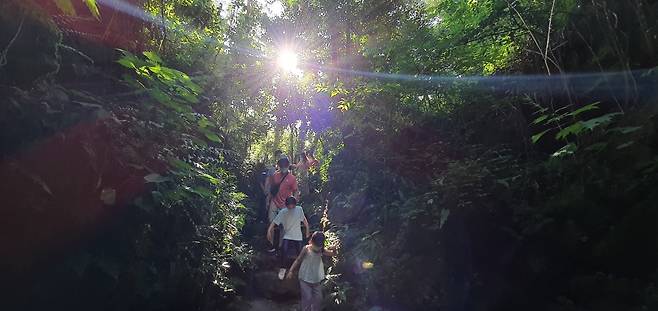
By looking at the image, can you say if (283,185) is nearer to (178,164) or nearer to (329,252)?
(329,252)

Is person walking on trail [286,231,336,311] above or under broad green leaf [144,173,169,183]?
under

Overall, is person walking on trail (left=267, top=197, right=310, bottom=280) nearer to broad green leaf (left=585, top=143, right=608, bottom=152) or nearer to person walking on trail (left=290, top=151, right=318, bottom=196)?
person walking on trail (left=290, top=151, right=318, bottom=196)

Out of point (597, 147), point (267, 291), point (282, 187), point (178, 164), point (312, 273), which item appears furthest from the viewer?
point (282, 187)

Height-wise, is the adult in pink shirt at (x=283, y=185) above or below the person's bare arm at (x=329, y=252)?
above

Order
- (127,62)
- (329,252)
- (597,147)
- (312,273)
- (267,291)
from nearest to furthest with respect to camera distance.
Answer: (127,62) → (597,147) → (312,273) → (329,252) → (267,291)

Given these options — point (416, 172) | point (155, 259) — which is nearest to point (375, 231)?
point (416, 172)

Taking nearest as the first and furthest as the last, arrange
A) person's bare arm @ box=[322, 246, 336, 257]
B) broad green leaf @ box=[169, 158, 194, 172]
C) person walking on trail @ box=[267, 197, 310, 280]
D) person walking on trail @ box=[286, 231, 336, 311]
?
1. broad green leaf @ box=[169, 158, 194, 172]
2. person walking on trail @ box=[286, 231, 336, 311]
3. person's bare arm @ box=[322, 246, 336, 257]
4. person walking on trail @ box=[267, 197, 310, 280]

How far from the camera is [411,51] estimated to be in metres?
8.57

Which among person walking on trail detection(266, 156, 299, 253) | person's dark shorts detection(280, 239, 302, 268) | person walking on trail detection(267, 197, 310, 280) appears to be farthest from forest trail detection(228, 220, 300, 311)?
person walking on trail detection(267, 197, 310, 280)

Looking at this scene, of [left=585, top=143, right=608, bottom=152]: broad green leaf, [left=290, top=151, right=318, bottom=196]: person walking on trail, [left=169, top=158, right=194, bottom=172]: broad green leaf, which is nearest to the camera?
[left=585, top=143, right=608, bottom=152]: broad green leaf

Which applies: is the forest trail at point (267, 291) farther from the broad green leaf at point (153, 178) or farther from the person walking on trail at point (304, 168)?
the broad green leaf at point (153, 178)

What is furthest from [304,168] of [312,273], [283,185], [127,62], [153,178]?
[127,62]

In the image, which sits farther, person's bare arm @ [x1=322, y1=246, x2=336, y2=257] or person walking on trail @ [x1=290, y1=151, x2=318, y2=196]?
person walking on trail @ [x1=290, y1=151, x2=318, y2=196]

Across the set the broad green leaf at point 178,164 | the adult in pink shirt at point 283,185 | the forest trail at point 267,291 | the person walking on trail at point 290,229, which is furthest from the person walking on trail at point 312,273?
the adult in pink shirt at point 283,185
